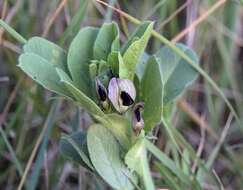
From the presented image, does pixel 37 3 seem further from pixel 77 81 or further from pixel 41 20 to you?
pixel 77 81

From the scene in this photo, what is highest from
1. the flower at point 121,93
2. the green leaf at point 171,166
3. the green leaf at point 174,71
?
the flower at point 121,93

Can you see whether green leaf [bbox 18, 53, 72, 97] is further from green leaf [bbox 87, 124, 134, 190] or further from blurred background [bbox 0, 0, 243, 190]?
blurred background [bbox 0, 0, 243, 190]

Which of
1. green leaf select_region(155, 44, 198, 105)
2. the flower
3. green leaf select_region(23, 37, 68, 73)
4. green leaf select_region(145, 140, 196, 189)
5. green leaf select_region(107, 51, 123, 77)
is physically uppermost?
green leaf select_region(23, 37, 68, 73)

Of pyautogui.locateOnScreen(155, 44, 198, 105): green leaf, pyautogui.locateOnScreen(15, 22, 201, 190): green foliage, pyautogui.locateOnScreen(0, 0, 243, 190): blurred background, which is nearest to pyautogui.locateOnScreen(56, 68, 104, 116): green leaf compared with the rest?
pyautogui.locateOnScreen(15, 22, 201, 190): green foliage

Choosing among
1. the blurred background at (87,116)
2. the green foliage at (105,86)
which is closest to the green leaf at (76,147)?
the green foliage at (105,86)

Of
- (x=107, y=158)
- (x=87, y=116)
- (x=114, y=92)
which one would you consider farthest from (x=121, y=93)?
(x=87, y=116)

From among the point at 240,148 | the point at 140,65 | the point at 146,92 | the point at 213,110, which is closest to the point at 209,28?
the point at 213,110

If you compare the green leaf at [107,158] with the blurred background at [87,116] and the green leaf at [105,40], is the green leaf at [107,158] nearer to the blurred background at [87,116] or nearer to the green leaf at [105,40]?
the green leaf at [105,40]
